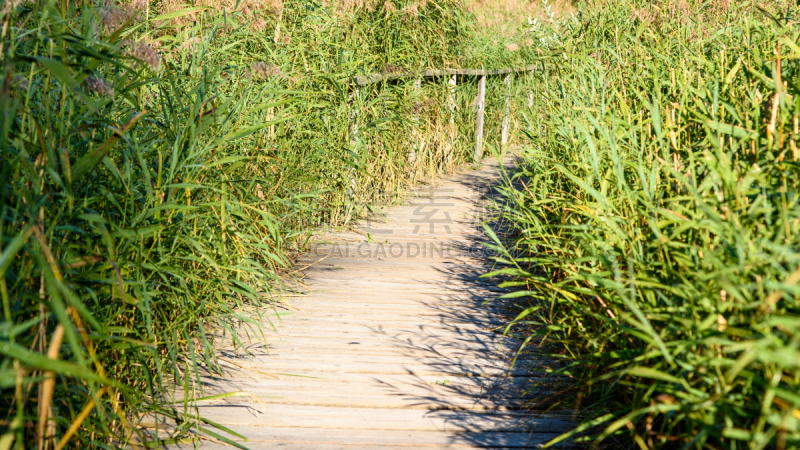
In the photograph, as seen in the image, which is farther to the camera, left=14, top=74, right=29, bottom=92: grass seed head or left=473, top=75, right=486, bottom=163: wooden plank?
left=473, top=75, right=486, bottom=163: wooden plank

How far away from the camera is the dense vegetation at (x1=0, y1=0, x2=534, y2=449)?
1.69 metres

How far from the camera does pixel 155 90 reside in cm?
338

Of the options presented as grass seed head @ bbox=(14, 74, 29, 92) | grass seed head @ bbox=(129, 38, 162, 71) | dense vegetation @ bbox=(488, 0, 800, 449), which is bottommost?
dense vegetation @ bbox=(488, 0, 800, 449)

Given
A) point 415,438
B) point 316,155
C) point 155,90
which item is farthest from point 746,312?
point 316,155

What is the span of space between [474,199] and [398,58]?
A: 64.3 inches

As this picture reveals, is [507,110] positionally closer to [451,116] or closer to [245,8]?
[451,116]

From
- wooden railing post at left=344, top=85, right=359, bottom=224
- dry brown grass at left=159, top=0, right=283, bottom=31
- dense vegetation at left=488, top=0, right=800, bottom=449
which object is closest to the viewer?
dense vegetation at left=488, top=0, right=800, bottom=449

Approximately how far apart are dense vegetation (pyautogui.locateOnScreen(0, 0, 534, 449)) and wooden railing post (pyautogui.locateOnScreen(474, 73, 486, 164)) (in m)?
1.58

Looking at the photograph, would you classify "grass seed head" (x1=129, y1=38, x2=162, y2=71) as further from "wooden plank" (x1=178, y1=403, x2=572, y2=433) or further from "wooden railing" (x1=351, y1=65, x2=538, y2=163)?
"wooden railing" (x1=351, y1=65, x2=538, y2=163)

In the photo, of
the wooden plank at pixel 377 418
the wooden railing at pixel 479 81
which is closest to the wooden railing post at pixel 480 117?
the wooden railing at pixel 479 81

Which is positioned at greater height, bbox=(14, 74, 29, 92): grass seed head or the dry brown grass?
the dry brown grass

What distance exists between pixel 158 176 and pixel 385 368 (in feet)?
4.24

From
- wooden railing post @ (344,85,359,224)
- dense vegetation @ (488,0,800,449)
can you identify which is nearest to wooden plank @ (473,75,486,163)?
wooden railing post @ (344,85,359,224)

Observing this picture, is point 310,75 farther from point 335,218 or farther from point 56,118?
point 56,118
